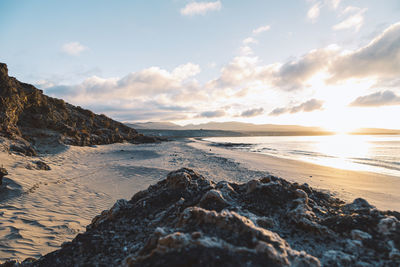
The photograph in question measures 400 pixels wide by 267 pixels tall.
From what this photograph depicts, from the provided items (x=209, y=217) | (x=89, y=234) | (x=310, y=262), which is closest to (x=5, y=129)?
(x=89, y=234)

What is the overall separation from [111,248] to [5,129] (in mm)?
13852

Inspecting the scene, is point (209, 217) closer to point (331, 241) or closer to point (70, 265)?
point (331, 241)

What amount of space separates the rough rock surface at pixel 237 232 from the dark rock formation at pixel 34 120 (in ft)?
37.7

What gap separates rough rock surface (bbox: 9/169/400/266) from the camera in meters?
1.32

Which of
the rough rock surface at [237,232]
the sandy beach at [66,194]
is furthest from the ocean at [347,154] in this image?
the rough rock surface at [237,232]

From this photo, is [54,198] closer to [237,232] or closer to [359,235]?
[237,232]

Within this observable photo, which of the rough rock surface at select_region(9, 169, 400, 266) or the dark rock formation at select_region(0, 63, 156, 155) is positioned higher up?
the dark rock formation at select_region(0, 63, 156, 155)

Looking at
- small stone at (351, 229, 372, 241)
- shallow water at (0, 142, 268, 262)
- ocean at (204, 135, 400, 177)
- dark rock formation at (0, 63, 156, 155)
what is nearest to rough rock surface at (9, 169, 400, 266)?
small stone at (351, 229, 372, 241)

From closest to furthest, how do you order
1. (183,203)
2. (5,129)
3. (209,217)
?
(209,217) → (183,203) → (5,129)

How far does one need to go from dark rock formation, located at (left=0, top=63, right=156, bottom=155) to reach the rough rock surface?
1150 cm

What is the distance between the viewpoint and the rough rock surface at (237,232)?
1.32 m

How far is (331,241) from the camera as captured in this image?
1.66 metres

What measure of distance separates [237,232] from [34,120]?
19.8m

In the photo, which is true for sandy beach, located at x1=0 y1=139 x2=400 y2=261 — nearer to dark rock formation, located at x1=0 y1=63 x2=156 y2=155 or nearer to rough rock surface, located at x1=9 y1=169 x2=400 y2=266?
rough rock surface, located at x1=9 y1=169 x2=400 y2=266
